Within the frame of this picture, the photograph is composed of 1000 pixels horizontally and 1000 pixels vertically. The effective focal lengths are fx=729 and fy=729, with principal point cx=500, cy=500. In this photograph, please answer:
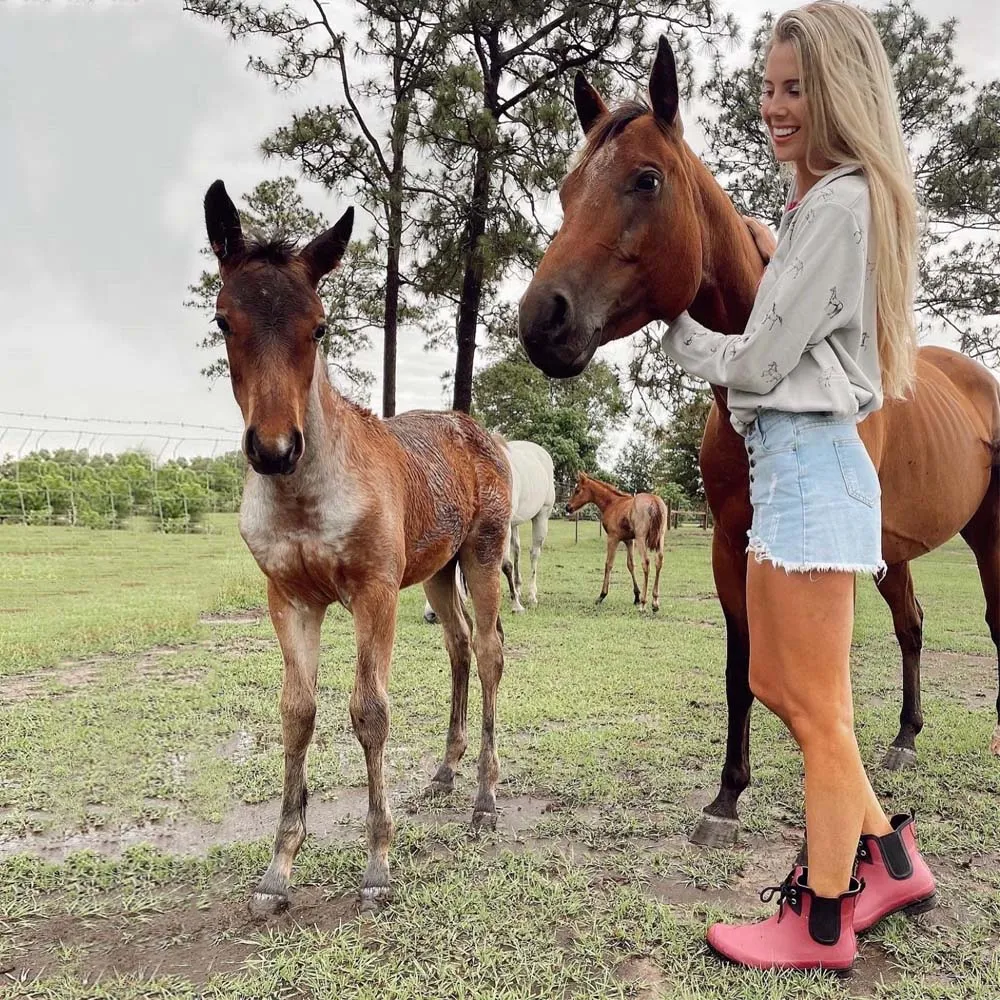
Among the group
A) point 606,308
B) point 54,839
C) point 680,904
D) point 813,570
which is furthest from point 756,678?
point 54,839

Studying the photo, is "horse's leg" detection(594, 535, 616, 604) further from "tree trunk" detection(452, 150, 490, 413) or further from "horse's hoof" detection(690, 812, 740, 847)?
"horse's hoof" detection(690, 812, 740, 847)

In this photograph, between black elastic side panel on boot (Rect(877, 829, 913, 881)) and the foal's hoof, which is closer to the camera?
black elastic side panel on boot (Rect(877, 829, 913, 881))

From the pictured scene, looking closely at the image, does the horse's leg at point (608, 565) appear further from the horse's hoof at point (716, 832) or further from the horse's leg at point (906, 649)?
the horse's hoof at point (716, 832)

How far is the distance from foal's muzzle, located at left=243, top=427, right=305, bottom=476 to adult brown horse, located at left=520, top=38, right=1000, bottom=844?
78 centimetres

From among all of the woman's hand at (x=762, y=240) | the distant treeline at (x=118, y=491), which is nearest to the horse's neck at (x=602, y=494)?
the distant treeline at (x=118, y=491)

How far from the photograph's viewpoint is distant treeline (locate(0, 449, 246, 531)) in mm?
14969

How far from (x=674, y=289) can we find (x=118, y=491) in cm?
1587

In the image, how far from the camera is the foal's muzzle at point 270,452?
2170 millimetres

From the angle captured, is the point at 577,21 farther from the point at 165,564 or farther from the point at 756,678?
the point at 756,678

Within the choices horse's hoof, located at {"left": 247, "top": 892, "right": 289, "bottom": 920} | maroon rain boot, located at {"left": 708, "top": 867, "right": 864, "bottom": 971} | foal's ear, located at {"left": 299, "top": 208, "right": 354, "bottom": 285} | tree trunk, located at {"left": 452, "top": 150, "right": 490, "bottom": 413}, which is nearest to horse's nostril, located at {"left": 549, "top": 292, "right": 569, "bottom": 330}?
foal's ear, located at {"left": 299, "top": 208, "right": 354, "bottom": 285}

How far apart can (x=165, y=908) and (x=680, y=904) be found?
180 centimetres

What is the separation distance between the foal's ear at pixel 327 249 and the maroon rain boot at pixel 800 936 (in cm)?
246

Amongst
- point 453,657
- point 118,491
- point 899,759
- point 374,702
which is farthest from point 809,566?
point 118,491

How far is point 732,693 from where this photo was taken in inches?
125
